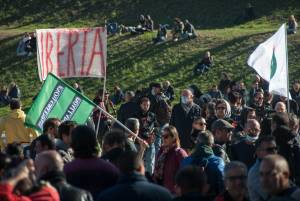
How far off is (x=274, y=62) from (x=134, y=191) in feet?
27.8

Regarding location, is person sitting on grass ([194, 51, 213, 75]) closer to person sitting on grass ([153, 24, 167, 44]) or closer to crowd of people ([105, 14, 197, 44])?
crowd of people ([105, 14, 197, 44])

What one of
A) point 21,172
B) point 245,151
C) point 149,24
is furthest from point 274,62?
point 149,24

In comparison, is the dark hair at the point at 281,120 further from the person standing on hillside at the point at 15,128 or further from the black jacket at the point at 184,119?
the black jacket at the point at 184,119

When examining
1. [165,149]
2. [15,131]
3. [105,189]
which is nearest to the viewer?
[105,189]

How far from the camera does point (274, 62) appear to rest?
16.5m

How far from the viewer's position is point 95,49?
17594 mm

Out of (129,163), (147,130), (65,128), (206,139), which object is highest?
(129,163)

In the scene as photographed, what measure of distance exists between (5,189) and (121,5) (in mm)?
46713

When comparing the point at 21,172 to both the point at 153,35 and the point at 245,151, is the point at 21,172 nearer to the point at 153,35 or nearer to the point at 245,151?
the point at 245,151

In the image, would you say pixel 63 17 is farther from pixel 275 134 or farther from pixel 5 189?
pixel 5 189

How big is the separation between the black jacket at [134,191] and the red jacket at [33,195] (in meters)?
0.63

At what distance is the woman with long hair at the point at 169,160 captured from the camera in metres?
11.9

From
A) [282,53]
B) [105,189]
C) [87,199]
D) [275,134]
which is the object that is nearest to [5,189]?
[87,199]

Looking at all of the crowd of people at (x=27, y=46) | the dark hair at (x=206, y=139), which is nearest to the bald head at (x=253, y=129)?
the dark hair at (x=206, y=139)
